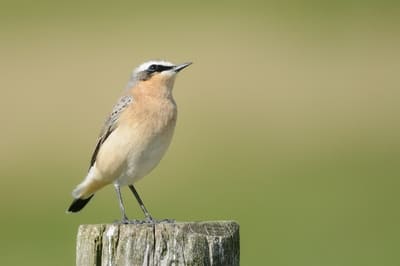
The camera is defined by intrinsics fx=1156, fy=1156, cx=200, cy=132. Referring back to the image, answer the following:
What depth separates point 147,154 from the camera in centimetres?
879

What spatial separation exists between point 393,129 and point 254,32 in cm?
819

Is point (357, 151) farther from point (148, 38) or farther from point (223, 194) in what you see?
point (148, 38)

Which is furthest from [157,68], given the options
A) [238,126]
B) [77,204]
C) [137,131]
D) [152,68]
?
[238,126]

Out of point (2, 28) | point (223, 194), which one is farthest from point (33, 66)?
point (223, 194)

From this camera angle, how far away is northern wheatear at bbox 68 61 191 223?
8805mm

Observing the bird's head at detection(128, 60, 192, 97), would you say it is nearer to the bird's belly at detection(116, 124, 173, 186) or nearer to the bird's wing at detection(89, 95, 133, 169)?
the bird's wing at detection(89, 95, 133, 169)

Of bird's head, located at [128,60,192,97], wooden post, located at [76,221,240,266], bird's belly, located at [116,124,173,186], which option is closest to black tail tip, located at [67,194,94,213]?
bird's belly, located at [116,124,173,186]

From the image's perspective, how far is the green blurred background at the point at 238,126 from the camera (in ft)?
54.4

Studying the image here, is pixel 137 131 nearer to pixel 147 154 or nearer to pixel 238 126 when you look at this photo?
pixel 147 154

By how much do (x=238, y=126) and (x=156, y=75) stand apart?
1314cm

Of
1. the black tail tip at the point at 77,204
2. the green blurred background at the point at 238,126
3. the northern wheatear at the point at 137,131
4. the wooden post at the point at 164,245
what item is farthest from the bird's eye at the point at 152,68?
the green blurred background at the point at 238,126

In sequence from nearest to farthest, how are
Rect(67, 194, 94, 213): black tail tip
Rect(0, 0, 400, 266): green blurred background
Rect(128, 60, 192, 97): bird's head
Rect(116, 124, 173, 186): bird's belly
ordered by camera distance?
Rect(116, 124, 173, 186): bird's belly → Rect(128, 60, 192, 97): bird's head → Rect(67, 194, 94, 213): black tail tip → Rect(0, 0, 400, 266): green blurred background

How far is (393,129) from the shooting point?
73.3 feet

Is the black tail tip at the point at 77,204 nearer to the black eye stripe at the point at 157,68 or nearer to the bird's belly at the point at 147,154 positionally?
the bird's belly at the point at 147,154
